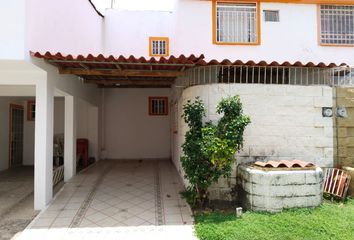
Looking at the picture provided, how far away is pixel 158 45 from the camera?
11.7 metres

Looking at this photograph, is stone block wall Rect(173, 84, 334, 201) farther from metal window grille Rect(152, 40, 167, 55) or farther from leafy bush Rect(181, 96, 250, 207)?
metal window grille Rect(152, 40, 167, 55)

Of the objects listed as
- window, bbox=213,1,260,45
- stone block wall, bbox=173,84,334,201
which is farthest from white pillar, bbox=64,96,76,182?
window, bbox=213,1,260,45

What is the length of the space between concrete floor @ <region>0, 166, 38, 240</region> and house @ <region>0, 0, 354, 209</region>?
1.59 ft

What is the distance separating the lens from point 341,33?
9.16 metres

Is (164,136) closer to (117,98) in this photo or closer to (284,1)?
(117,98)

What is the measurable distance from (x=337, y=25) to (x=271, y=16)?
7.64ft

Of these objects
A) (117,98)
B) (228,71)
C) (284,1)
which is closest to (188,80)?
(228,71)

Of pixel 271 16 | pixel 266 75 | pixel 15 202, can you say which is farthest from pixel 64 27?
pixel 271 16

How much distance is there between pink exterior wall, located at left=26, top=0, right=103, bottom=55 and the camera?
17.7 ft

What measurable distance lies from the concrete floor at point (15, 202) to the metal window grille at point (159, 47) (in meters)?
7.04

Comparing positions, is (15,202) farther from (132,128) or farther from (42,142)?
(132,128)

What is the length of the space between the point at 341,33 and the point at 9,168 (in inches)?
547

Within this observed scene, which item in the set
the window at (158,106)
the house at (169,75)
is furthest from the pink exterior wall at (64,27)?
the window at (158,106)

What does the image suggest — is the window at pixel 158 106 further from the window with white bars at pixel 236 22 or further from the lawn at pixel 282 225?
the lawn at pixel 282 225
